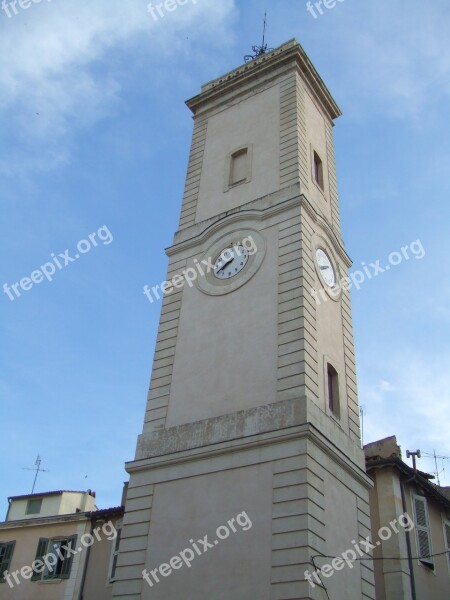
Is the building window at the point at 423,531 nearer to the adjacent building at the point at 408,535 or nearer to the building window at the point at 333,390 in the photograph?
the adjacent building at the point at 408,535

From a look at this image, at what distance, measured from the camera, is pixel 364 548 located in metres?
15.8

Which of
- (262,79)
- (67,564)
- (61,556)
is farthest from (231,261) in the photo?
(61,556)

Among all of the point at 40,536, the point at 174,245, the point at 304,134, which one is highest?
the point at 304,134

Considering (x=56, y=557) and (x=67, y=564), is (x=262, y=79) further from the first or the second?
(x=56, y=557)

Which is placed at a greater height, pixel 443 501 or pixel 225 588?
pixel 443 501

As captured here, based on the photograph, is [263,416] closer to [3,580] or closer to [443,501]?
[443,501]

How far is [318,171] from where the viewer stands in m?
22.4

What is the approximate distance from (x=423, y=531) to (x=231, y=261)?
9.33 meters

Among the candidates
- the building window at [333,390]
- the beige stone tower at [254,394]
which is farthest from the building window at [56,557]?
the building window at [333,390]

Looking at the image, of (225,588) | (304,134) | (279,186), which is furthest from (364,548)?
(304,134)

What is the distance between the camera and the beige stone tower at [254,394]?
14.1m

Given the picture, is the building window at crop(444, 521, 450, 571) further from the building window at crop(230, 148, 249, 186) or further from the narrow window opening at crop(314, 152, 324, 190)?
the building window at crop(230, 148, 249, 186)

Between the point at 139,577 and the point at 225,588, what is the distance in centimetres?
233

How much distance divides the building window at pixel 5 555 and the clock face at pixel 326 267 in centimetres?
1601
